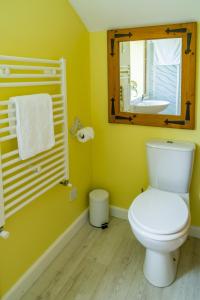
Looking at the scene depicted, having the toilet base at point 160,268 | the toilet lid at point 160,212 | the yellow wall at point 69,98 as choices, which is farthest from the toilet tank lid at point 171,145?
the toilet base at point 160,268

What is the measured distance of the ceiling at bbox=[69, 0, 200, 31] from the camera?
1.93m

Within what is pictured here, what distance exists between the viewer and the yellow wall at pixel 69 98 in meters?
1.63

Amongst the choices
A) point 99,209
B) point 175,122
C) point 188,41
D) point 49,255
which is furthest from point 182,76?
point 49,255

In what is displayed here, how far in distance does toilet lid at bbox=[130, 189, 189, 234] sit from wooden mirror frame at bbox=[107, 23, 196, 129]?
1.89 feet

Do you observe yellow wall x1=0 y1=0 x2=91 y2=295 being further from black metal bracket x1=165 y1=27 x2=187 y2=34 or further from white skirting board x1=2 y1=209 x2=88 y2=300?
black metal bracket x1=165 y1=27 x2=187 y2=34

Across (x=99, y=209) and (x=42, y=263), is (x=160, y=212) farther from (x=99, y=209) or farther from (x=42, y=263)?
(x=42, y=263)

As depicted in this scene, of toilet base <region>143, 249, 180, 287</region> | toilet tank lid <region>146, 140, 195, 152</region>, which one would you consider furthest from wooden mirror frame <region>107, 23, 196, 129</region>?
toilet base <region>143, 249, 180, 287</region>

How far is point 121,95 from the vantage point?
240 centimetres

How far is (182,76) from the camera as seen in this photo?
212cm

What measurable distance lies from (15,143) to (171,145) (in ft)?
3.69

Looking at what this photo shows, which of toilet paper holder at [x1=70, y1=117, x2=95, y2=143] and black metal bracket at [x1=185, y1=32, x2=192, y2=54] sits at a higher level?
black metal bracket at [x1=185, y1=32, x2=192, y2=54]

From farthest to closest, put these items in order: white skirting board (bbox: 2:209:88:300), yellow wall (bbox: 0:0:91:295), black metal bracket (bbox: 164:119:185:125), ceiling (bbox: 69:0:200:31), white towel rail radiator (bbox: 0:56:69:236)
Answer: black metal bracket (bbox: 164:119:185:125)
ceiling (bbox: 69:0:200:31)
white skirting board (bbox: 2:209:88:300)
yellow wall (bbox: 0:0:91:295)
white towel rail radiator (bbox: 0:56:69:236)

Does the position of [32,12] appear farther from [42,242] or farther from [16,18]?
[42,242]

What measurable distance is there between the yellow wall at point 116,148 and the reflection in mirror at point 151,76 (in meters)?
0.17
